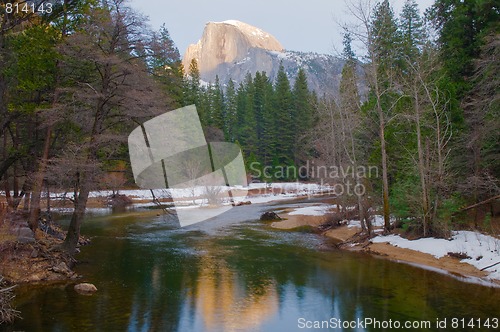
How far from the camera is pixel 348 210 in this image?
28.4 metres

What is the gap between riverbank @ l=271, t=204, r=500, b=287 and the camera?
1531 centimetres

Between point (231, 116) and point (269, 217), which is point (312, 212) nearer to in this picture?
point (269, 217)

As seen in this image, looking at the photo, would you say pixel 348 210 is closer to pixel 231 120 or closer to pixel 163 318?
pixel 163 318

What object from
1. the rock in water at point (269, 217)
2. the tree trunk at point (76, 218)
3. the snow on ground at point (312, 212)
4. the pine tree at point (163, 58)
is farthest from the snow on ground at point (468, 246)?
the tree trunk at point (76, 218)

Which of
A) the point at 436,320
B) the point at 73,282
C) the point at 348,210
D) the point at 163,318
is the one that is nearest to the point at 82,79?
the point at 73,282

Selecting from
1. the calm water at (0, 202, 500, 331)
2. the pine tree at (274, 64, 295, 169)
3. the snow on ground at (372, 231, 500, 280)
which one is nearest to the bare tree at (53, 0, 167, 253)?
the calm water at (0, 202, 500, 331)

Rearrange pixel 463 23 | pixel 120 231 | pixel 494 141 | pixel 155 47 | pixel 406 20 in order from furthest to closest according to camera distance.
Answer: pixel 406 20 → pixel 120 231 → pixel 463 23 → pixel 494 141 → pixel 155 47

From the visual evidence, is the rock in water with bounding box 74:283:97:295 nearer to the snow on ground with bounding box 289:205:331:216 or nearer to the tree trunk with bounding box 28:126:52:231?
the tree trunk with bounding box 28:126:52:231

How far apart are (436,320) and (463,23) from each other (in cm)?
1872

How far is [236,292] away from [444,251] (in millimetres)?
9950

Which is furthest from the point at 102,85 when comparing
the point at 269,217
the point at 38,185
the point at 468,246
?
the point at 269,217

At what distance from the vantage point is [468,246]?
17031 millimetres

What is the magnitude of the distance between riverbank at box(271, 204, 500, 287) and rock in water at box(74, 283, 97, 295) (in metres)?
12.8

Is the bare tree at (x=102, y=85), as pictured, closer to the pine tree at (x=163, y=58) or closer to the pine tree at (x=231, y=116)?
the pine tree at (x=163, y=58)
